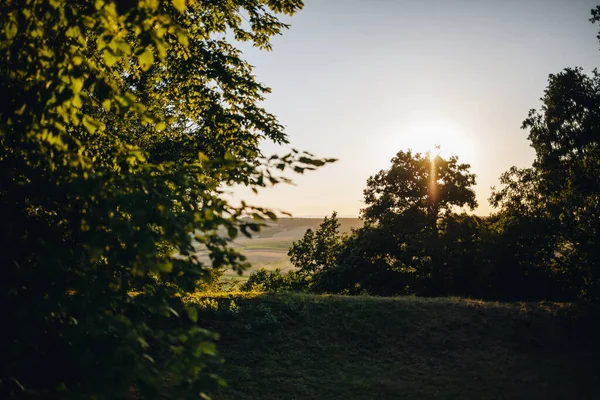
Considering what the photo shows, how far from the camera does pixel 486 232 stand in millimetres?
29016

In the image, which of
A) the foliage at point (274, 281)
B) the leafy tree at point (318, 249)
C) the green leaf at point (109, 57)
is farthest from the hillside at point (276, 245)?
the green leaf at point (109, 57)

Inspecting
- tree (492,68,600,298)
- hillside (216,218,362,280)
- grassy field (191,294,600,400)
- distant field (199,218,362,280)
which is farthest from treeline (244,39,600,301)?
distant field (199,218,362,280)

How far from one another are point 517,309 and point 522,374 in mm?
5672

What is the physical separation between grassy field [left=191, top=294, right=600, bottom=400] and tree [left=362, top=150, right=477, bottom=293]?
13112 mm

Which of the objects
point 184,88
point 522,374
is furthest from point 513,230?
point 184,88

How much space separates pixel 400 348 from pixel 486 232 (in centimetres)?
1807

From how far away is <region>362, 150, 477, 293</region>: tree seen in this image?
107 ft

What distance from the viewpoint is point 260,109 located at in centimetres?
1035

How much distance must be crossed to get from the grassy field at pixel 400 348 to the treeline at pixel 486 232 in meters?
5.22

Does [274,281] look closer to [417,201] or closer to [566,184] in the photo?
[417,201]

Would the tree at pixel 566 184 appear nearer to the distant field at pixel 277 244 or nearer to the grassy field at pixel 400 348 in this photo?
the grassy field at pixel 400 348

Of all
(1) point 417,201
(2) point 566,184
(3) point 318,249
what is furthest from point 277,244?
(2) point 566,184

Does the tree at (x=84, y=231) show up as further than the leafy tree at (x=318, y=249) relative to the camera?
No

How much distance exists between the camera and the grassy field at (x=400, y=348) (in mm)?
11617
